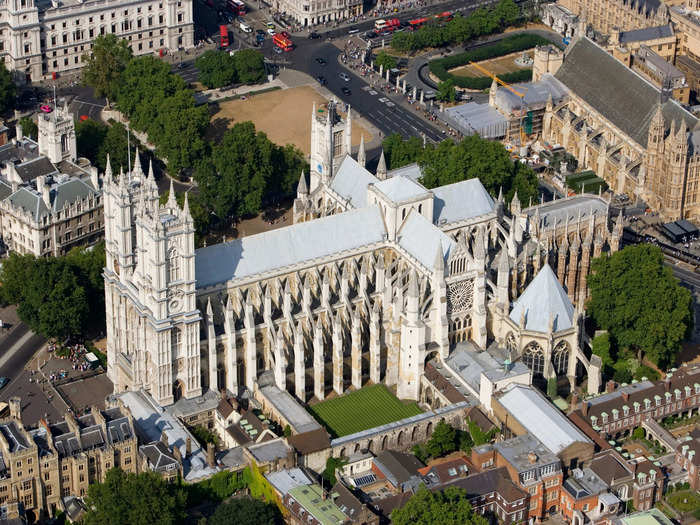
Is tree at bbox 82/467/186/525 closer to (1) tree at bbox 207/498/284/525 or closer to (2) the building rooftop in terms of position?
→ (1) tree at bbox 207/498/284/525

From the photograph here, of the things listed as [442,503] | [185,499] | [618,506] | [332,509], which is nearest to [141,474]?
[185,499]

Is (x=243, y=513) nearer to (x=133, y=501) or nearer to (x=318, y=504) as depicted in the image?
(x=318, y=504)

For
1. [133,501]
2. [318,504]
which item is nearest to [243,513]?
[318,504]

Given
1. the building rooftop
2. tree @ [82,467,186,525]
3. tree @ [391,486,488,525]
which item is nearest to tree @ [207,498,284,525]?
the building rooftop

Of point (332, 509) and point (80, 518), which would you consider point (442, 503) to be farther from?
point (80, 518)

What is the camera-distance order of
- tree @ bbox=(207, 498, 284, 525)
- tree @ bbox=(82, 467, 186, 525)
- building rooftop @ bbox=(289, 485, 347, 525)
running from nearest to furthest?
1. tree @ bbox=(82, 467, 186, 525)
2. tree @ bbox=(207, 498, 284, 525)
3. building rooftop @ bbox=(289, 485, 347, 525)

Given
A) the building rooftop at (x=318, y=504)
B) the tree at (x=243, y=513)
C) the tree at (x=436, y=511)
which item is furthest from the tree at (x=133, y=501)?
the tree at (x=436, y=511)
